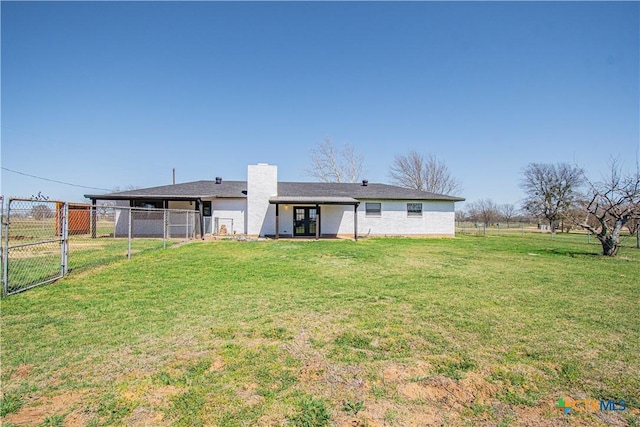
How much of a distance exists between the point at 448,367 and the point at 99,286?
6695 mm

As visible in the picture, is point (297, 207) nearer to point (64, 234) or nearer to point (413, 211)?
point (413, 211)

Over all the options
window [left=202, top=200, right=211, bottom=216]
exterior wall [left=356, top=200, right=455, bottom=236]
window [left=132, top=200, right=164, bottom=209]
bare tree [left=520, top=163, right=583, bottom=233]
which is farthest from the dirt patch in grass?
bare tree [left=520, top=163, right=583, bottom=233]

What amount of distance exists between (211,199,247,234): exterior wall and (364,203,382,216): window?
28.2 feet

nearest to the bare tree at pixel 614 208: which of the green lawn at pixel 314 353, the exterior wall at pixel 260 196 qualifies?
the green lawn at pixel 314 353

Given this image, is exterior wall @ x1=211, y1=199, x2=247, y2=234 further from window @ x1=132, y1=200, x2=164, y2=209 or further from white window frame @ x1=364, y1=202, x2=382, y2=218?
white window frame @ x1=364, y1=202, x2=382, y2=218

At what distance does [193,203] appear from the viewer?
20.5 m

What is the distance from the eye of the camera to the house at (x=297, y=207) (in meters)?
20.1

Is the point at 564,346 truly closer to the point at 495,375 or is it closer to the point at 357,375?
the point at 495,375

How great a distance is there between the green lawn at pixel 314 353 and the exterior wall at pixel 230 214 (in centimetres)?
1386

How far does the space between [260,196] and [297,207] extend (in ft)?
8.46

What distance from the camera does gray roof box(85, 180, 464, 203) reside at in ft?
64.3

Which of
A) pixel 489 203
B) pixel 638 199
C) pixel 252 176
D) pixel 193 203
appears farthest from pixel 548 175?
pixel 193 203

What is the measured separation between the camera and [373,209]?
22.3 meters

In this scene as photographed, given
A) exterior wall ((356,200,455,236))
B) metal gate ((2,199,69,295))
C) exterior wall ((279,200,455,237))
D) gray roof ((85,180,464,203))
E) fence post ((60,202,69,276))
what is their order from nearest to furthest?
metal gate ((2,199,69,295))
fence post ((60,202,69,276))
gray roof ((85,180,464,203))
exterior wall ((279,200,455,237))
exterior wall ((356,200,455,236))
